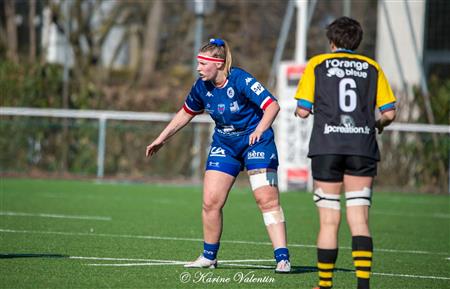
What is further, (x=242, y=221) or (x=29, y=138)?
(x=29, y=138)

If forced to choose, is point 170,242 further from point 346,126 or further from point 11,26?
point 11,26

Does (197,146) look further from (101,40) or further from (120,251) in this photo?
(120,251)

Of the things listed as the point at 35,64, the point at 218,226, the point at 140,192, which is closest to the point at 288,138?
the point at 140,192

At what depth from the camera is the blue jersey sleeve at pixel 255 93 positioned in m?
8.09

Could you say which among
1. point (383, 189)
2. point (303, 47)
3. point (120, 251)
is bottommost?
point (383, 189)

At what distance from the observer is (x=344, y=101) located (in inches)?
265

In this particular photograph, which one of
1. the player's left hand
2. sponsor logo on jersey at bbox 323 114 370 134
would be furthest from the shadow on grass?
sponsor logo on jersey at bbox 323 114 370 134

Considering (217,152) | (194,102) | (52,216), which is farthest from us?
(52,216)

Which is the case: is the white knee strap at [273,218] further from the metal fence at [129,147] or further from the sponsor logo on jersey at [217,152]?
the metal fence at [129,147]

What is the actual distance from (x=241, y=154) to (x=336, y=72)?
1896 millimetres

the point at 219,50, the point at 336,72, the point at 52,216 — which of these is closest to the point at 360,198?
the point at 336,72

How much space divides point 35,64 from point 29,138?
9.19ft

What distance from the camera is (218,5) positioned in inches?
1245

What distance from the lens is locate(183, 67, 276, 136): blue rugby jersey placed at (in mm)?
8141
